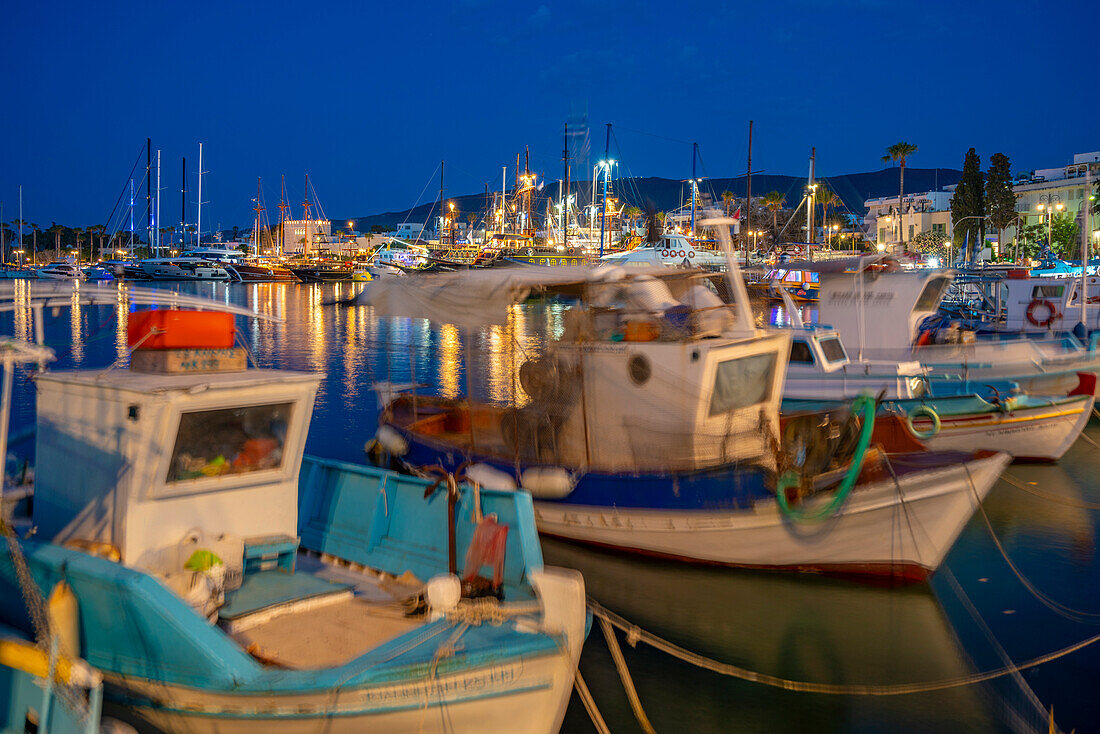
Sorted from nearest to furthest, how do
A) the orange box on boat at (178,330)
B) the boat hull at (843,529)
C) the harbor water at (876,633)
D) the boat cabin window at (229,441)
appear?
1. the boat cabin window at (229,441)
2. the orange box on boat at (178,330)
3. the harbor water at (876,633)
4. the boat hull at (843,529)

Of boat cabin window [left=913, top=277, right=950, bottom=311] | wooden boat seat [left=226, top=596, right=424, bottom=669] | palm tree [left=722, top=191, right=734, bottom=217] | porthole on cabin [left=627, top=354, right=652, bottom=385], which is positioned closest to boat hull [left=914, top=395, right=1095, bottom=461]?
boat cabin window [left=913, top=277, right=950, bottom=311]

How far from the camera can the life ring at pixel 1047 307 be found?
2700 cm

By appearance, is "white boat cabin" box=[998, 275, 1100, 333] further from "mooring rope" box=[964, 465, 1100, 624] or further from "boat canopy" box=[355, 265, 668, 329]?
"boat canopy" box=[355, 265, 668, 329]

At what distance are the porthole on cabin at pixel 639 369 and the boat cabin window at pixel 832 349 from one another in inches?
277

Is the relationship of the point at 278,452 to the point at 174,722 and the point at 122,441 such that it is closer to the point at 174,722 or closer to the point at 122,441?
the point at 122,441

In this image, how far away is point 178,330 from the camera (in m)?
6.52

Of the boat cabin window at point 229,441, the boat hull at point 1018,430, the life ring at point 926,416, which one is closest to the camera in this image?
the boat cabin window at point 229,441

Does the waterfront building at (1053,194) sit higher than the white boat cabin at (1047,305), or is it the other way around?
the waterfront building at (1053,194)

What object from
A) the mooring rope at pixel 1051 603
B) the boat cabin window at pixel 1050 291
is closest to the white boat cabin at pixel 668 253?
the boat cabin window at pixel 1050 291

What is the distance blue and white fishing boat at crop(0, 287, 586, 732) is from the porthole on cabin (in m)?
4.06

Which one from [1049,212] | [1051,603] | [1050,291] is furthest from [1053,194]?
[1051,603]

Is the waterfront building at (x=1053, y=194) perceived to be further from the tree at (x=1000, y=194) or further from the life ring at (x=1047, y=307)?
the life ring at (x=1047, y=307)

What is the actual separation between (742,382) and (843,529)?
2.16m

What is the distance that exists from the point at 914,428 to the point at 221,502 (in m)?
12.1
